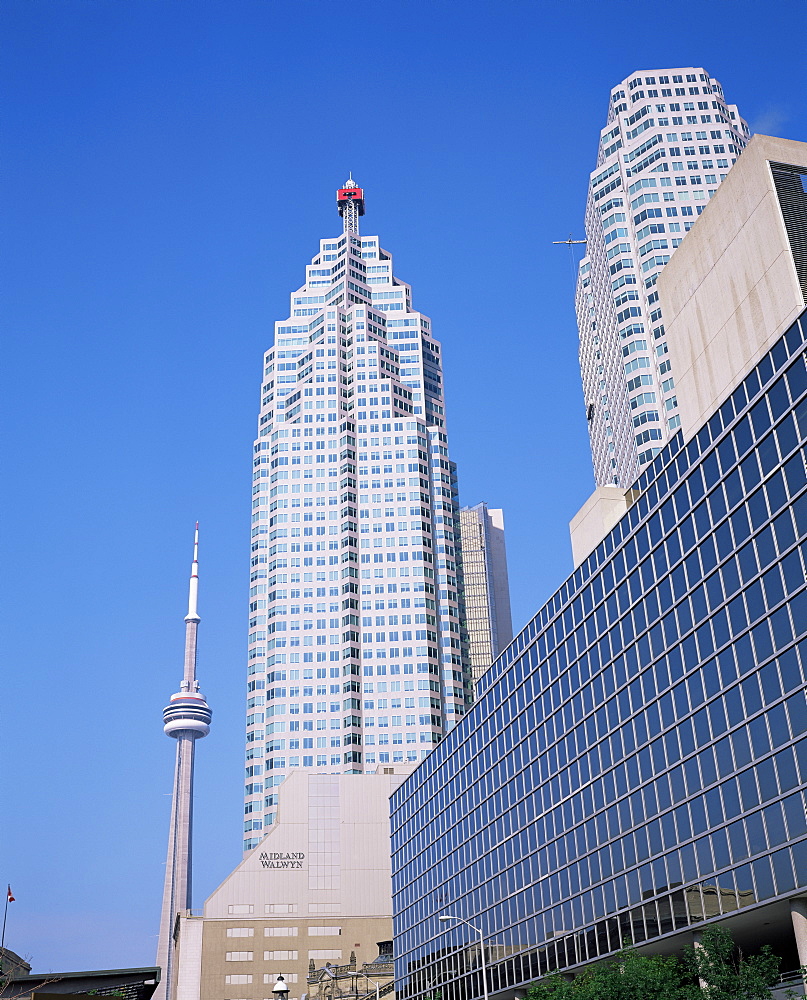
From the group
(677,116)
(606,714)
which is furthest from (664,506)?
(677,116)

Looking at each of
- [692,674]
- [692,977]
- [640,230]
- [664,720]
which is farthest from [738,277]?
[640,230]

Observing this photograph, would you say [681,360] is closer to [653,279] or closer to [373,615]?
[653,279]

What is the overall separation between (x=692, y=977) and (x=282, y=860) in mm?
109949

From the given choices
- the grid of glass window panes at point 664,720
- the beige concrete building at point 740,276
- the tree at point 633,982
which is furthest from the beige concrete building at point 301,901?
the beige concrete building at point 740,276

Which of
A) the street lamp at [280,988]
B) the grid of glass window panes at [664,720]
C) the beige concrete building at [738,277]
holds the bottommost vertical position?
the street lamp at [280,988]

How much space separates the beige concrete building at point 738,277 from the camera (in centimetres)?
5778

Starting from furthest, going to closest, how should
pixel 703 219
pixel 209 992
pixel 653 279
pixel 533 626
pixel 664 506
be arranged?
pixel 653 279, pixel 209 992, pixel 533 626, pixel 703 219, pixel 664 506

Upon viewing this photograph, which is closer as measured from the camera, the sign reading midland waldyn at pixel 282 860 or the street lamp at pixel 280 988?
the street lamp at pixel 280 988

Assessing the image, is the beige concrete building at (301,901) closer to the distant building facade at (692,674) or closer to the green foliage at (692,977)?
the distant building facade at (692,674)

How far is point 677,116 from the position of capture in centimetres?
18138

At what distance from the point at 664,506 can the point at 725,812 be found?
16892 mm

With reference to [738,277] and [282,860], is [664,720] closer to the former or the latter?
[738,277]

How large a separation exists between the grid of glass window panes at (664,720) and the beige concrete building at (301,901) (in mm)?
65255

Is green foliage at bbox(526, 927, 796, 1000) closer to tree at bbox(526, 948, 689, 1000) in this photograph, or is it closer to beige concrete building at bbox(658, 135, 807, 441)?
tree at bbox(526, 948, 689, 1000)
